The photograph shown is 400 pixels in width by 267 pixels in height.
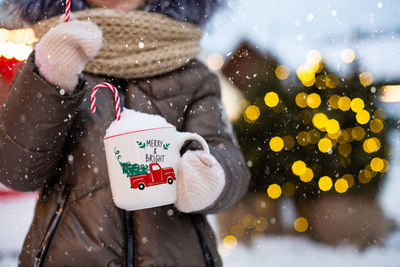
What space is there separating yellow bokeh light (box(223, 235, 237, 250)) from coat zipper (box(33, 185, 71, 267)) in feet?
3.53

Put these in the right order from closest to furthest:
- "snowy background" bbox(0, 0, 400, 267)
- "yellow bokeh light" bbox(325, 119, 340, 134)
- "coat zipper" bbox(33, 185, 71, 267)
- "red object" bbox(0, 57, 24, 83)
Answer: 1. "coat zipper" bbox(33, 185, 71, 267)
2. "red object" bbox(0, 57, 24, 83)
3. "snowy background" bbox(0, 0, 400, 267)
4. "yellow bokeh light" bbox(325, 119, 340, 134)

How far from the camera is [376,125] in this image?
1.34m

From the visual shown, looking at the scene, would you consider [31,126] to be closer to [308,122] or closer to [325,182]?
[308,122]

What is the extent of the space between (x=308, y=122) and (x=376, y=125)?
21 centimetres

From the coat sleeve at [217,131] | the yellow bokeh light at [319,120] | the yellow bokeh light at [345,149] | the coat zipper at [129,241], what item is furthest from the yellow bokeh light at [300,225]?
the coat zipper at [129,241]

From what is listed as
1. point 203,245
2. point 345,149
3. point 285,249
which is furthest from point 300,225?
point 203,245

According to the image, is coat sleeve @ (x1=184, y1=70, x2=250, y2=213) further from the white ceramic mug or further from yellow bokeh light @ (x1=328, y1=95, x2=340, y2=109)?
yellow bokeh light @ (x1=328, y1=95, x2=340, y2=109)

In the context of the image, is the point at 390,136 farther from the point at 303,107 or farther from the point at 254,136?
the point at 254,136

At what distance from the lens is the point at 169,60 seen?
66 centimetres

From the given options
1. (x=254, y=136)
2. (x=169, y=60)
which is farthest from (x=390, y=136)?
(x=169, y=60)

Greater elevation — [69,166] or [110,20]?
[110,20]

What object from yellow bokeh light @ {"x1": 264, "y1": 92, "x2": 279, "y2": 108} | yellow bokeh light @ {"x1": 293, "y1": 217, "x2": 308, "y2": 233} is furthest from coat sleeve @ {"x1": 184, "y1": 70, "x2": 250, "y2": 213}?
yellow bokeh light @ {"x1": 293, "y1": 217, "x2": 308, "y2": 233}

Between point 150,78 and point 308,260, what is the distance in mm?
933

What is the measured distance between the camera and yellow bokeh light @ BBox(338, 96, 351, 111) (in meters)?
1.29
